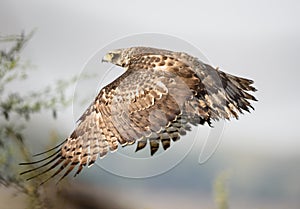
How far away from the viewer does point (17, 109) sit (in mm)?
2029

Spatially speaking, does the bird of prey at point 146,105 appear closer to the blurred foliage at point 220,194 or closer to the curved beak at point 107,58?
the curved beak at point 107,58

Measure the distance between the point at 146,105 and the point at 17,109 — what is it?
75 cm

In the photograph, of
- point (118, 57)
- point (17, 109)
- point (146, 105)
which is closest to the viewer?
point (146, 105)

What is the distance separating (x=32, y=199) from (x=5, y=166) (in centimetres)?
15

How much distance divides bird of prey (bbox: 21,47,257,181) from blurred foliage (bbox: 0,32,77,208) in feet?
1.34

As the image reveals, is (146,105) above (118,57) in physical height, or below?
below

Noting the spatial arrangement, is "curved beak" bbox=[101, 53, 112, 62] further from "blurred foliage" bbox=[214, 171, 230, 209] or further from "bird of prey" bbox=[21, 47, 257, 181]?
"blurred foliage" bbox=[214, 171, 230, 209]

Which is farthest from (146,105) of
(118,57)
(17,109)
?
(17,109)

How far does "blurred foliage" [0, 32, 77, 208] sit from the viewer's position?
1.98 m

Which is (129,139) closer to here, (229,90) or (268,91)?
(229,90)

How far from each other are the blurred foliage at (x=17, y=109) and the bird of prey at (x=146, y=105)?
41cm

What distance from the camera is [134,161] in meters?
1.71

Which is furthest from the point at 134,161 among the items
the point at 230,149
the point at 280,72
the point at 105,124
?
the point at 280,72

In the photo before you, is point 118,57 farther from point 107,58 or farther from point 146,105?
point 146,105
